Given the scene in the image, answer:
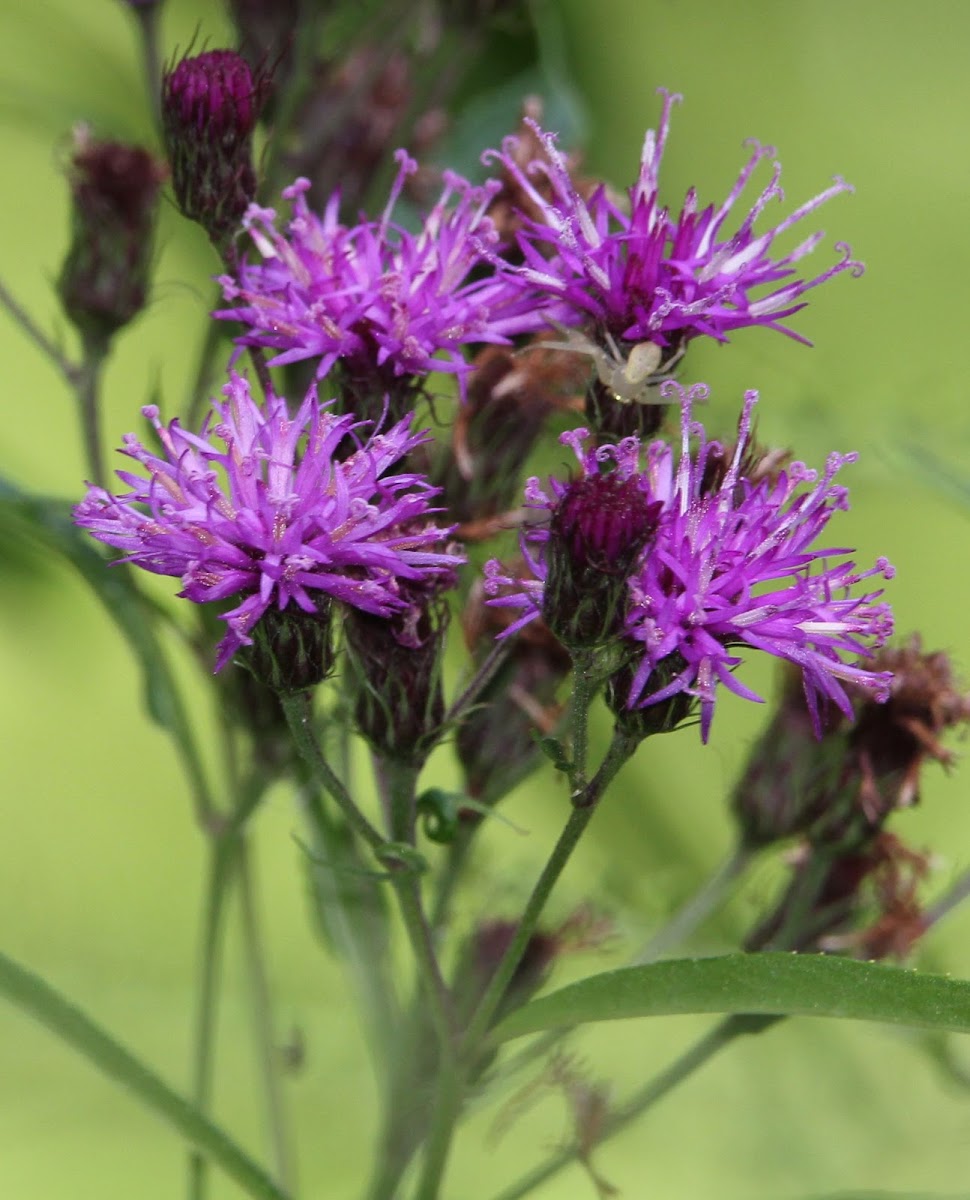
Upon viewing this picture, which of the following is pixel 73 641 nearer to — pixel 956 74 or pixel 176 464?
pixel 176 464

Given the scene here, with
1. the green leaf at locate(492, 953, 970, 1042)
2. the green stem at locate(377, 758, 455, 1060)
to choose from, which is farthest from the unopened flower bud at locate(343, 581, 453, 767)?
the green leaf at locate(492, 953, 970, 1042)

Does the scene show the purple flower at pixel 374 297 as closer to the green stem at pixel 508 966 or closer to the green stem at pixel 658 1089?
the green stem at pixel 508 966

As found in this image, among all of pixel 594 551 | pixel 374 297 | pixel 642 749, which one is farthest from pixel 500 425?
pixel 642 749

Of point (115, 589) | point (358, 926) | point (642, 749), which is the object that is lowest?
point (642, 749)

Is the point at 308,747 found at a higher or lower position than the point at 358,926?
higher

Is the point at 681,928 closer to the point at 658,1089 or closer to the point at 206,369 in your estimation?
the point at 658,1089

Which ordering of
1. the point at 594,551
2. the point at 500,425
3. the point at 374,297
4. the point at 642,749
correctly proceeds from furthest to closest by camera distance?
the point at 642,749, the point at 500,425, the point at 374,297, the point at 594,551
